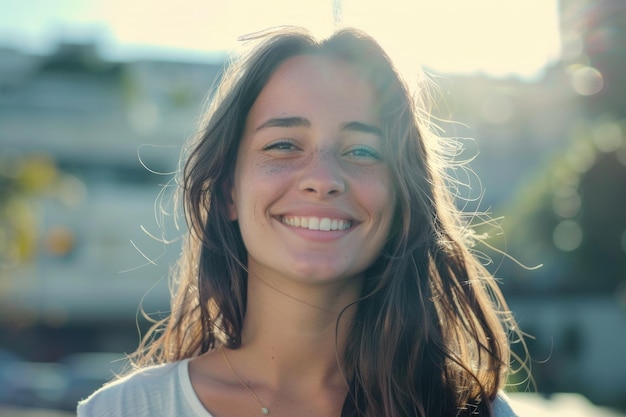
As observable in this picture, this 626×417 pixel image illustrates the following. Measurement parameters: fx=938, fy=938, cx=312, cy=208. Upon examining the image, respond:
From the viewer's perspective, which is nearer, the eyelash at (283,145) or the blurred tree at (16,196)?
the eyelash at (283,145)

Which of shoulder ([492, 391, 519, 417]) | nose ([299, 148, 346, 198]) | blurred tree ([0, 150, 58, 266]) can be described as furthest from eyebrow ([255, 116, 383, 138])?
blurred tree ([0, 150, 58, 266])

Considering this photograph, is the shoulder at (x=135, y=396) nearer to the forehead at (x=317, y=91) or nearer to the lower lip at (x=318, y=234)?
the lower lip at (x=318, y=234)

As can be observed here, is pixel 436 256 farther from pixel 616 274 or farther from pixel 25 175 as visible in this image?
pixel 616 274

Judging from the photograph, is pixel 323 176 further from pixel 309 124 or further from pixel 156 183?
pixel 156 183

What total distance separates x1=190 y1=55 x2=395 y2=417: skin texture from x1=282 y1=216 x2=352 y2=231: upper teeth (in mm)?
11

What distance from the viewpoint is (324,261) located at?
9.31 ft

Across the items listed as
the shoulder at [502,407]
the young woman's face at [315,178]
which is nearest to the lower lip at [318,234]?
the young woman's face at [315,178]

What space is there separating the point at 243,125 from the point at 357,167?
44 cm

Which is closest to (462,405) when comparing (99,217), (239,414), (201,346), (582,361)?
(239,414)

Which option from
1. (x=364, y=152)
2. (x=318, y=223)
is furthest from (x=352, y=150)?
(x=318, y=223)

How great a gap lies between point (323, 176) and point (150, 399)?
33.4 inches

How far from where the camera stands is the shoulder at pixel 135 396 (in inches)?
109

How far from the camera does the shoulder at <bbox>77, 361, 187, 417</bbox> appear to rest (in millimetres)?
2775

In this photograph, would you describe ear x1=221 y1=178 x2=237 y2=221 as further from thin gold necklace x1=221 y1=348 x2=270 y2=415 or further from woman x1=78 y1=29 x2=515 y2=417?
thin gold necklace x1=221 y1=348 x2=270 y2=415
